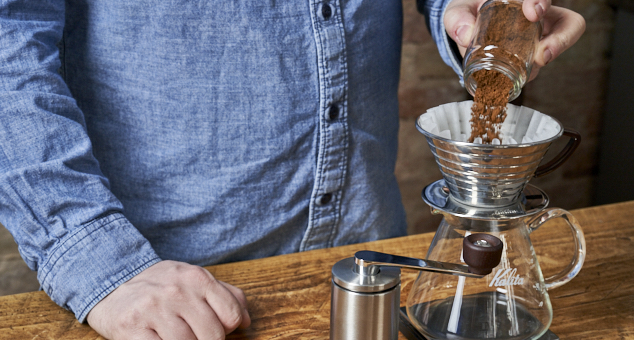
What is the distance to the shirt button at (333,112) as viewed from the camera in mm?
761

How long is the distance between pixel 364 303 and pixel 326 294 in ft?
0.60

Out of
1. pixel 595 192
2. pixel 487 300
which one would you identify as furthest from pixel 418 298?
pixel 595 192

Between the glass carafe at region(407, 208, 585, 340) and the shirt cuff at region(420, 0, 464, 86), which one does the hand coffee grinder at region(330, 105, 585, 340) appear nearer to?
the glass carafe at region(407, 208, 585, 340)

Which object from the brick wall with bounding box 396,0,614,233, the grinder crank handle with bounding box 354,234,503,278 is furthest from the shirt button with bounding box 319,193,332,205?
the brick wall with bounding box 396,0,614,233

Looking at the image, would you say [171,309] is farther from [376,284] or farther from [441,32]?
[441,32]

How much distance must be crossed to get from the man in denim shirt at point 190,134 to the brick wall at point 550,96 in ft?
2.59

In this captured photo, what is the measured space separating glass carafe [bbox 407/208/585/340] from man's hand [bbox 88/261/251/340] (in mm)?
176

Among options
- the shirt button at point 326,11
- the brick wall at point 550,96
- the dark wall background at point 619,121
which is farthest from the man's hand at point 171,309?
the dark wall background at point 619,121

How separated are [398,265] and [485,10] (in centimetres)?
29

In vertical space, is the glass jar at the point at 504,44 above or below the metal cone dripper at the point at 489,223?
above

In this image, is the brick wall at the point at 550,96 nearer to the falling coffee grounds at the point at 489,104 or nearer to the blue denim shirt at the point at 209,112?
the blue denim shirt at the point at 209,112

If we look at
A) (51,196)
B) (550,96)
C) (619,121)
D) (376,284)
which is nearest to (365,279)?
(376,284)

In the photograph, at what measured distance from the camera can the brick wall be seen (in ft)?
5.36

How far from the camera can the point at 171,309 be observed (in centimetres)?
54
